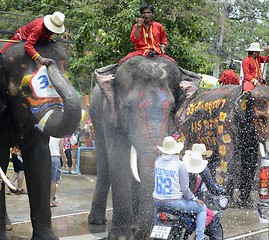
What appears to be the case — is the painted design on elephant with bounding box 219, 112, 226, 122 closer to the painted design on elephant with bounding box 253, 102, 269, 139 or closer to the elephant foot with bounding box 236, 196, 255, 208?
the painted design on elephant with bounding box 253, 102, 269, 139

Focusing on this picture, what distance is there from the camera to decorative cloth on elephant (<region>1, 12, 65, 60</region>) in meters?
5.78

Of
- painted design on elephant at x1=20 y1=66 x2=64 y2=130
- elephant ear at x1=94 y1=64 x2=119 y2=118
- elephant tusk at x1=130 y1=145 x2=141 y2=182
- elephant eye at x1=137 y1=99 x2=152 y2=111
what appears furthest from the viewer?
elephant ear at x1=94 y1=64 x2=119 y2=118

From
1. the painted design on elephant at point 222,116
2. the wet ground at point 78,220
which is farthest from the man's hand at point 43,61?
the painted design on elephant at point 222,116

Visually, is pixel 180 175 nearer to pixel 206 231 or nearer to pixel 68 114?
pixel 206 231

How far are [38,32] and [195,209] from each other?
8.28 ft

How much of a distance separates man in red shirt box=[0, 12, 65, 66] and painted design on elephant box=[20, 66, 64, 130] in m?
0.17

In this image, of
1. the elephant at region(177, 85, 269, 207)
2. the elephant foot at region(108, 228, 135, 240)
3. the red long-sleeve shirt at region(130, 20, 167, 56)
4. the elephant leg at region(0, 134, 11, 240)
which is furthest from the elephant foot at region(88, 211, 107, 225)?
the elephant at region(177, 85, 269, 207)

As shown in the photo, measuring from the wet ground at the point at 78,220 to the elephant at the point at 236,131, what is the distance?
0.78m

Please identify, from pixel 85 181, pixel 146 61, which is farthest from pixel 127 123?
Result: pixel 85 181

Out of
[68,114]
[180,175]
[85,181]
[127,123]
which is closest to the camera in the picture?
[68,114]

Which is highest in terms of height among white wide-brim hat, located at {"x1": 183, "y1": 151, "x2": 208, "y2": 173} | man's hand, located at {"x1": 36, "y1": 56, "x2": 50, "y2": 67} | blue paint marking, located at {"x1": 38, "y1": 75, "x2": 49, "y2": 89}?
man's hand, located at {"x1": 36, "y1": 56, "x2": 50, "y2": 67}

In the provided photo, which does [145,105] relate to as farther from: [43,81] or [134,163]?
[43,81]

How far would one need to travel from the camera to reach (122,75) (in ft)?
23.1

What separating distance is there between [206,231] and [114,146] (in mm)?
1737
